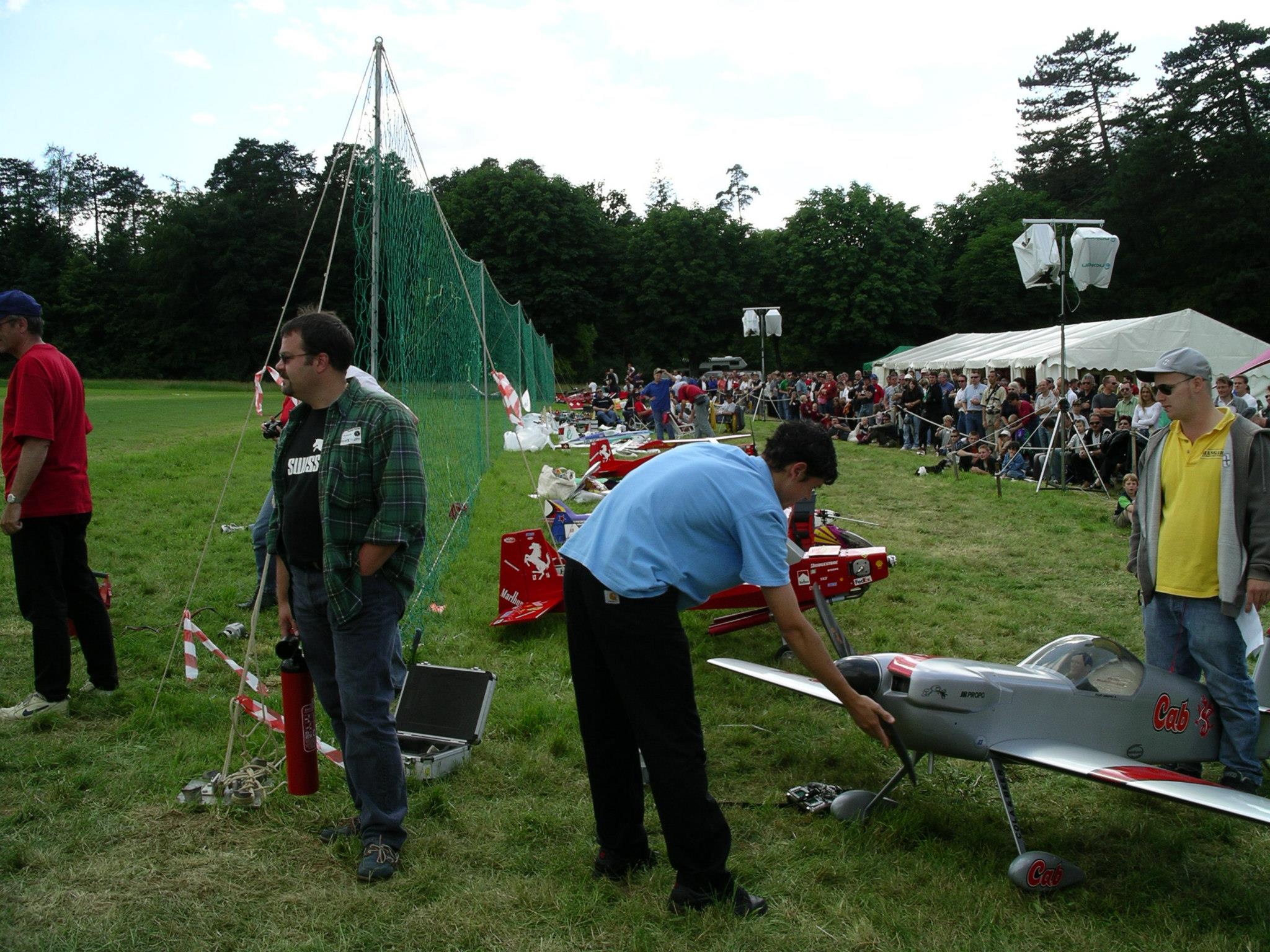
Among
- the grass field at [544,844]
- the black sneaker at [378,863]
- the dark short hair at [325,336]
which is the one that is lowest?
the grass field at [544,844]

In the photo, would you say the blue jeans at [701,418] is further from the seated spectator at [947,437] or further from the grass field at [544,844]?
the grass field at [544,844]

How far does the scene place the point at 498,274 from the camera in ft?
192

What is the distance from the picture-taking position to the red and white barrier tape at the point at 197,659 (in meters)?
5.07

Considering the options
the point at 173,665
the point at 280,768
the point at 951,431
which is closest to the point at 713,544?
the point at 280,768

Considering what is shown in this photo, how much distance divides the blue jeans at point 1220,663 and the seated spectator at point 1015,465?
11525 millimetres

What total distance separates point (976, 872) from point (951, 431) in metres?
15.9

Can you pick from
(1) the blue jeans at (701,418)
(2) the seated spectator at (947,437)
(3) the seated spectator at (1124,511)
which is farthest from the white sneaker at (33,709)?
(2) the seated spectator at (947,437)

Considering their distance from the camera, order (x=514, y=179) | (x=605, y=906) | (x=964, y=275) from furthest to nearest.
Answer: (x=514, y=179) → (x=964, y=275) → (x=605, y=906)

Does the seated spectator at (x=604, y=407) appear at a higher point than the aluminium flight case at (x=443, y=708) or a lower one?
higher

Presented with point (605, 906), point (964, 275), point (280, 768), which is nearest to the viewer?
point (605, 906)

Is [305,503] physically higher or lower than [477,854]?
higher

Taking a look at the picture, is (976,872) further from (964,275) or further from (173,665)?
(964,275)

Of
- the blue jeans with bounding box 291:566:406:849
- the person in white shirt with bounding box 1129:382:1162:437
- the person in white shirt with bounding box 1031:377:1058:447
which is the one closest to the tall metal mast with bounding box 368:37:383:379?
the blue jeans with bounding box 291:566:406:849

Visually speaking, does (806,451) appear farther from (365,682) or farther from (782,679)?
(782,679)
